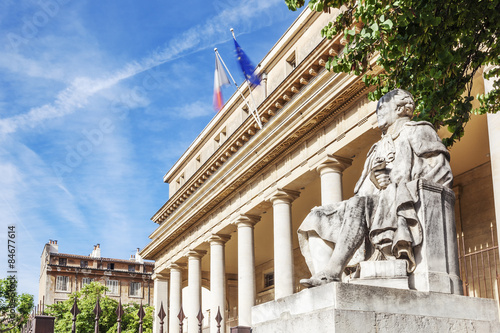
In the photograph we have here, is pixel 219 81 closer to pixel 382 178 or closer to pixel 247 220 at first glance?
pixel 247 220

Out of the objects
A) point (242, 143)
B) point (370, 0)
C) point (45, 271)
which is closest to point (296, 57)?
point (242, 143)

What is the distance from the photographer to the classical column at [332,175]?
71.4 feet

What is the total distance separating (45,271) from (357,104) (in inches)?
2500

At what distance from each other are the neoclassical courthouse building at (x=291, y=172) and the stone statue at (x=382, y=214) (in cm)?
833

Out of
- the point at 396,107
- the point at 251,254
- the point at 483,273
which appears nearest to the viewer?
the point at 396,107

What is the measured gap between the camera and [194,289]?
115 feet

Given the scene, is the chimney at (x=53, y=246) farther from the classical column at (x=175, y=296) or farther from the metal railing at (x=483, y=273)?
the metal railing at (x=483, y=273)

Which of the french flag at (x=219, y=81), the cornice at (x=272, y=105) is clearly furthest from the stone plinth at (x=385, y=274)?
the french flag at (x=219, y=81)

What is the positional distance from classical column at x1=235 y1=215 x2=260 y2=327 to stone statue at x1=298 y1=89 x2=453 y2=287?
66.7 ft

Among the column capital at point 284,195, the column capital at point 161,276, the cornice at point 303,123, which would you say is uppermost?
the cornice at point 303,123

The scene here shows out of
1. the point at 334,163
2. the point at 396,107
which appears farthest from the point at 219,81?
the point at 396,107

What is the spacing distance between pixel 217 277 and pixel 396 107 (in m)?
24.3

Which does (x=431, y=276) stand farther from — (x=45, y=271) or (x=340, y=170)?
(x=45, y=271)

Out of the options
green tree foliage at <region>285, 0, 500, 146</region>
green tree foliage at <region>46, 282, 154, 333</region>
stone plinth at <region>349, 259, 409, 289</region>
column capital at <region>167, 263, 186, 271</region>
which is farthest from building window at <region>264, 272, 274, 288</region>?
stone plinth at <region>349, 259, 409, 289</region>
